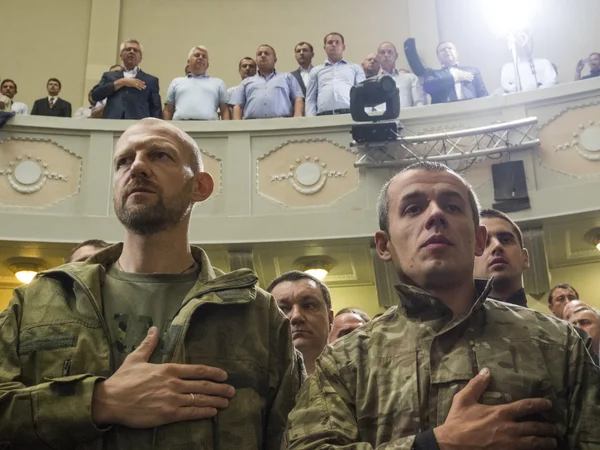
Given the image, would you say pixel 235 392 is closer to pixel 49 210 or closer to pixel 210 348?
pixel 210 348

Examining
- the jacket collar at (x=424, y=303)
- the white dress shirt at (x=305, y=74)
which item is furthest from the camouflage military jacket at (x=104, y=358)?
the white dress shirt at (x=305, y=74)

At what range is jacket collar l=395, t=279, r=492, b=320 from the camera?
1.79 meters

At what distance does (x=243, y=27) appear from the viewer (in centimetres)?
1055

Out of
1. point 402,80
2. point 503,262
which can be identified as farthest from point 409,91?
point 503,262

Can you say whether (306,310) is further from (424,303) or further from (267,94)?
(267,94)

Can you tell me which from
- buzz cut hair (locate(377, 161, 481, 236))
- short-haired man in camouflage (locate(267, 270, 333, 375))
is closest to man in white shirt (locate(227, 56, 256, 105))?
short-haired man in camouflage (locate(267, 270, 333, 375))

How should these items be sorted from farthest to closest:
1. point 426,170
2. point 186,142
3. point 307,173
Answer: point 307,173 < point 186,142 < point 426,170

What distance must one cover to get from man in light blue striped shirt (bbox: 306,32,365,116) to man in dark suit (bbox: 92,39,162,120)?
4.97 ft

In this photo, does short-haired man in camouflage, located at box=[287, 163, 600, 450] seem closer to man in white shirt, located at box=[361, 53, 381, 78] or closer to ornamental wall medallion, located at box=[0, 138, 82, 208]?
man in white shirt, located at box=[361, 53, 381, 78]

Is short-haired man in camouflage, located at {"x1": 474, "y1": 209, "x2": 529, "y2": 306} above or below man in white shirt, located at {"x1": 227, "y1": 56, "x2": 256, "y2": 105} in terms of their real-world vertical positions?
below

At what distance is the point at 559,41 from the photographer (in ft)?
31.9

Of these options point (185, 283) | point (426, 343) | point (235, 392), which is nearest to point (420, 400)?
point (426, 343)

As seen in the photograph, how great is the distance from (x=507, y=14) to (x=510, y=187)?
348 cm

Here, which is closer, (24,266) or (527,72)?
(24,266)
